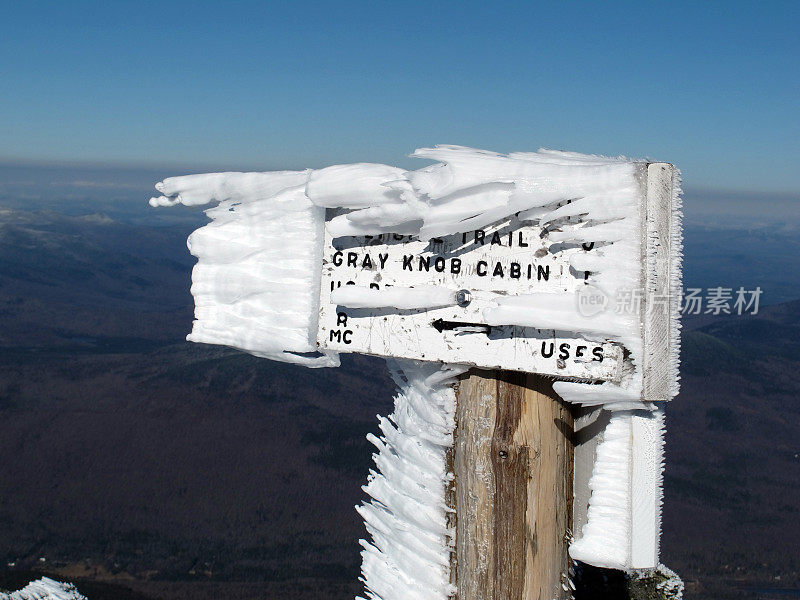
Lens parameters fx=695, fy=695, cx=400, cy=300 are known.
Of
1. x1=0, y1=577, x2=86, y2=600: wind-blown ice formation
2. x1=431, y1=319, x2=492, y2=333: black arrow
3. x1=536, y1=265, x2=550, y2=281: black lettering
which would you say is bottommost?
x1=0, y1=577, x2=86, y2=600: wind-blown ice formation

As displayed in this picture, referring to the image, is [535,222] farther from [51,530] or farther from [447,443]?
[51,530]

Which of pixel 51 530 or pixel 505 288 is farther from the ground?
pixel 505 288

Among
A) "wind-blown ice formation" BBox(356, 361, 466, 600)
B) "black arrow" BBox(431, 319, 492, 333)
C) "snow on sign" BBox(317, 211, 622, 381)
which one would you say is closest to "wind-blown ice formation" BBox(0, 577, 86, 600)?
"wind-blown ice formation" BBox(356, 361, 466, 600)

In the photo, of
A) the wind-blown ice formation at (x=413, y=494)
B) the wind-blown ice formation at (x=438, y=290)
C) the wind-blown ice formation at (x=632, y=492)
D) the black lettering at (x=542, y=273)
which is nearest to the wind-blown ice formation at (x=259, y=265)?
the wind-blown ice formation at (x=438, y=290)

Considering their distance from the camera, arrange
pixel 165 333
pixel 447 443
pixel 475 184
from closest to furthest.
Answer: pixel 475 184
pixel 447 443
pixel 165 333

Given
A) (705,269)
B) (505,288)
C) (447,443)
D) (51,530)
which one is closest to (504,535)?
(447,443)

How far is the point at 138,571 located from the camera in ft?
73.6

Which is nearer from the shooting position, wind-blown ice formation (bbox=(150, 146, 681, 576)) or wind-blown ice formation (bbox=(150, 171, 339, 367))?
wind-blown ice formation (bbox=(150, 146, 681, 576))

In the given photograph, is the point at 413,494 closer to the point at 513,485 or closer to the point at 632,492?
the point at 513,485

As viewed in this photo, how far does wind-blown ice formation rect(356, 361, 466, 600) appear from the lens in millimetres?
1776

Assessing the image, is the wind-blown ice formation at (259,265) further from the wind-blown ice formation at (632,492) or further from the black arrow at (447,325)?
the wind-blown ice formation at (632,492)

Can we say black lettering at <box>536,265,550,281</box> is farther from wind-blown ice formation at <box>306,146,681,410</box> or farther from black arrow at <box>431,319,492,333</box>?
black arrow at <box>431,319,492,333</box>

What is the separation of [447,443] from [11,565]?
27003 millimetres

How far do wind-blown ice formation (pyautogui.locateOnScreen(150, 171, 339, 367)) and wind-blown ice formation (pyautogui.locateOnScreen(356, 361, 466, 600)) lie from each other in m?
0.26
